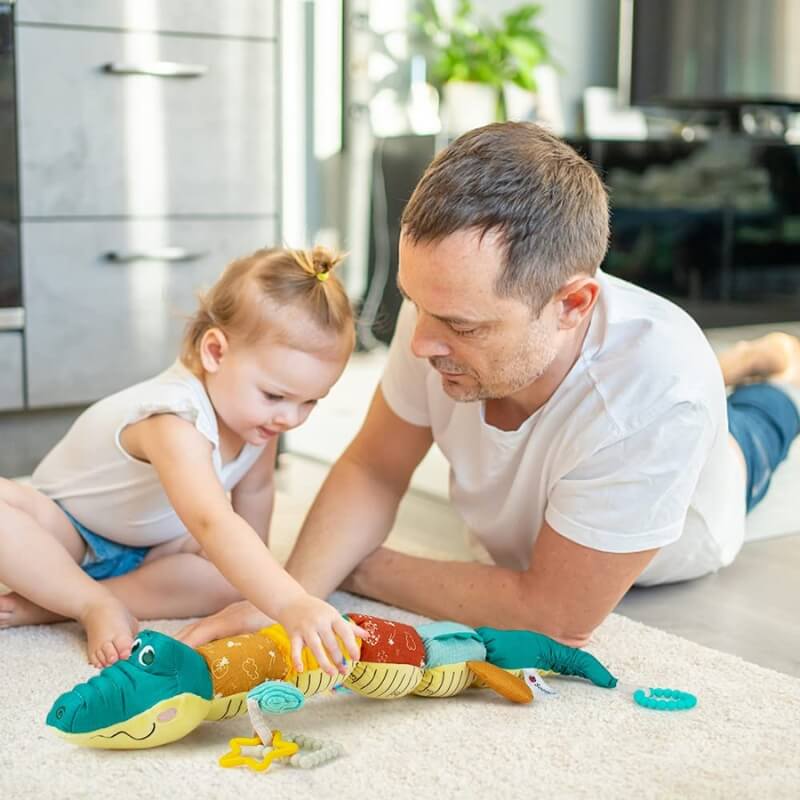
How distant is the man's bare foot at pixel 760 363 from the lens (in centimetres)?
217

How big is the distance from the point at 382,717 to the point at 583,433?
37 cm

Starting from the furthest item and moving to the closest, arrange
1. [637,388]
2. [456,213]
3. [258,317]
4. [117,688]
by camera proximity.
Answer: [258,317], [637,388], [456,213], [117,688]

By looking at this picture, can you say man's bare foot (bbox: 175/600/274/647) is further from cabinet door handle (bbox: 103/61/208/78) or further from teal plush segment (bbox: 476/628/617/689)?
cabinet door handle (bbox: 103/61/208/78)

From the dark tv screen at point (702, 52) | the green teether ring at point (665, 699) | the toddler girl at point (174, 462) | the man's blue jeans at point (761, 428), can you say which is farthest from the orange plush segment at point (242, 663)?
the dark tv screen at point (702, 52)

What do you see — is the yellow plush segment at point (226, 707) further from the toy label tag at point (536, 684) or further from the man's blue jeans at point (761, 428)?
Result: the man's blue jeans at point (761, 428)

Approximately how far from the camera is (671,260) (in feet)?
12.5

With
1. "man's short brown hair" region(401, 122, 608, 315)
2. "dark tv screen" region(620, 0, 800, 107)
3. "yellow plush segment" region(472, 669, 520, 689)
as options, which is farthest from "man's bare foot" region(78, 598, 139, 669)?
"dark tv screen" region(620, 0, 800, 107)

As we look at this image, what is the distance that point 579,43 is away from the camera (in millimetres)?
4184

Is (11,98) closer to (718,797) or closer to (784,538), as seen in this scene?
(784,538)

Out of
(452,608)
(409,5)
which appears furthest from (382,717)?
(409,5)

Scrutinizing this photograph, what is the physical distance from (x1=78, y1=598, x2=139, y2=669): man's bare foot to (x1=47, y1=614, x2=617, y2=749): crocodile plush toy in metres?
0.20

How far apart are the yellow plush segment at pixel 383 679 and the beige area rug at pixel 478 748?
30mm

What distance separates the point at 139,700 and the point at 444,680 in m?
0.32

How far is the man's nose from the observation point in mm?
1289
